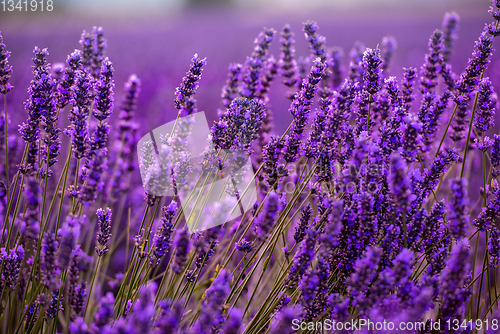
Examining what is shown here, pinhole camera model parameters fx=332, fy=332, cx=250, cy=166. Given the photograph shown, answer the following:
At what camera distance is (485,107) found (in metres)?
1.52

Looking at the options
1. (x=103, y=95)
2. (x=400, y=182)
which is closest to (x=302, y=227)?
(x=400, y=182)

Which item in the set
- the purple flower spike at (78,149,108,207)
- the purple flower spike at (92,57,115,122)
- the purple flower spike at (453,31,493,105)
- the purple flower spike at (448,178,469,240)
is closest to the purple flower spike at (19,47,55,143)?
the purple flower spike at (92,57,115,122)

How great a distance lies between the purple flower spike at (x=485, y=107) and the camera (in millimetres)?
1503

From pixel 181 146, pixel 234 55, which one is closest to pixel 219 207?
pixel 181 146

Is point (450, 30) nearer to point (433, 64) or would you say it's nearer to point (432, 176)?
point (433, 64)

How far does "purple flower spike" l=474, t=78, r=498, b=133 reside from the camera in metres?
1.50

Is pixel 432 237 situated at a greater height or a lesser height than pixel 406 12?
lesser

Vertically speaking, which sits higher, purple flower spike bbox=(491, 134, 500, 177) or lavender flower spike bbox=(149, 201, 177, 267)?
purple flower spike bbox=(491, 134, 500, 177)

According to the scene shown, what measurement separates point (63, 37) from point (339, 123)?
8276 millimetres

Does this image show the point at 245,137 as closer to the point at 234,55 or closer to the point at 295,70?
the point at 295,70

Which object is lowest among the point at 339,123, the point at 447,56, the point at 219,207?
the point at 219,207

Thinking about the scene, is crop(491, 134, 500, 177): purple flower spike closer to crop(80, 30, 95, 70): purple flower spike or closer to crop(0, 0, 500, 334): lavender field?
crop(0, 0, 500, 334): lavender field

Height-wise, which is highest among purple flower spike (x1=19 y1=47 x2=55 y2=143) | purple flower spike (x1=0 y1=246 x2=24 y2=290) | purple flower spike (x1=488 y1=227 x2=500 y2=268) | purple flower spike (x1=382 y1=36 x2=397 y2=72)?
purple flower spike (x1=382 y1=36 x2=397 y2=72)

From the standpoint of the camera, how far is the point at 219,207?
976 mm
